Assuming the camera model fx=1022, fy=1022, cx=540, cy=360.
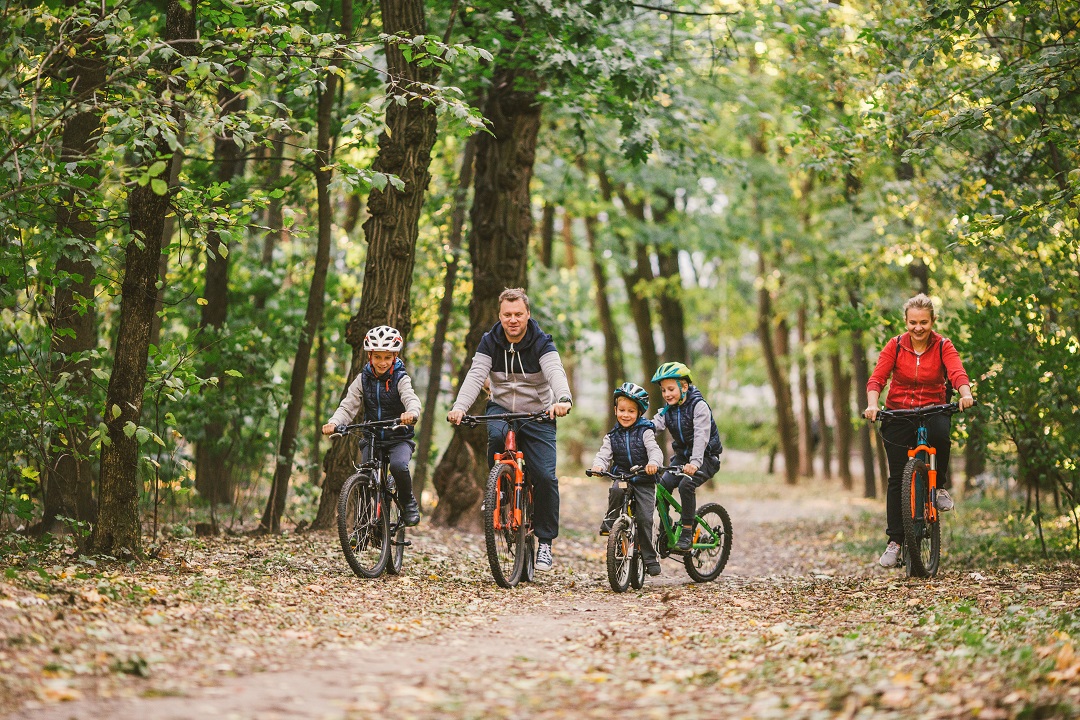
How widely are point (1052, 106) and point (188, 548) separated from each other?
28.9ft

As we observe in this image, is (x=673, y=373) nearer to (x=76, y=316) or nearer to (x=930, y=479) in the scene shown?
(x=930, y=479)

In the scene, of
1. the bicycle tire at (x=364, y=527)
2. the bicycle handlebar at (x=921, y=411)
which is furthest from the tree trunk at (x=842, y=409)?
the bicycle tire at (x=364, y=527)

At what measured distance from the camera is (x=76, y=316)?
28.9 ft

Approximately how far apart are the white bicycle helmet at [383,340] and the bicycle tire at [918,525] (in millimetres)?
4307

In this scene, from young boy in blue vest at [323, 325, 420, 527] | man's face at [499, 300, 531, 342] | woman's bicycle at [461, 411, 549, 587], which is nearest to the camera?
woman's bicycle at [461, 411, 549, 587]

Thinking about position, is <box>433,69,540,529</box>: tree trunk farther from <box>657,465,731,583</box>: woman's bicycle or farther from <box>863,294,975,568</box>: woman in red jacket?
<box>863,294,975,568</box>: woman in red jacket

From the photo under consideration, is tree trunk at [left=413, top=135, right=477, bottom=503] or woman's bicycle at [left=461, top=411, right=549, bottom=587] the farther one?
tree trunk at [left=413, top=135, right=477, bottom=503]

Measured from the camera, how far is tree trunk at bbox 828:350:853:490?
25312 mm

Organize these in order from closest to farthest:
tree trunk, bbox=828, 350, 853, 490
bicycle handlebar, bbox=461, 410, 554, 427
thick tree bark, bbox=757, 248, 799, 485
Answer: bicycle handlebar, bbox=461, 410, 554, 427
tree trunk, bbox=828, 350, 853, 490
thick tree bark, bbox=757, 248, 799, 485

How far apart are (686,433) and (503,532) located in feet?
6.41

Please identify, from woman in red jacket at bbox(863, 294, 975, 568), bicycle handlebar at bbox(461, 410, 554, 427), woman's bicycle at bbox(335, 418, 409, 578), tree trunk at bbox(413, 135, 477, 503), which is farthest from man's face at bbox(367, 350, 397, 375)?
tree trunk at bbox(413, 135, 477, 503)

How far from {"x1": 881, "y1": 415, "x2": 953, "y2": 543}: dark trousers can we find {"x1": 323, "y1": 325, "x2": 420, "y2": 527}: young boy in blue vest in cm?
406

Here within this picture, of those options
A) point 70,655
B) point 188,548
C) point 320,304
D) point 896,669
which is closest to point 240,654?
point 70,655

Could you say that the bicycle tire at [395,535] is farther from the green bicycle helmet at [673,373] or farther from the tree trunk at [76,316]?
the green bicycle helmet at [673,373]
